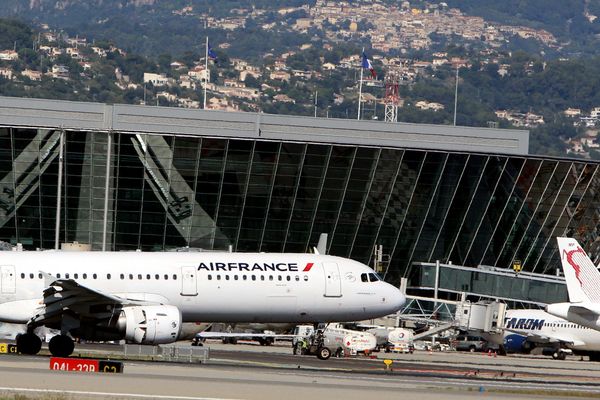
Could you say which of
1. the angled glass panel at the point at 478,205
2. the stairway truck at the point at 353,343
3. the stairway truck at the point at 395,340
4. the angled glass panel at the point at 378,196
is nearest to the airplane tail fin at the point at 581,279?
the stairway truck at the point at 353,343

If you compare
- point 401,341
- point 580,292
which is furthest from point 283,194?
point 580,292

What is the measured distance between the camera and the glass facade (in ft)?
331

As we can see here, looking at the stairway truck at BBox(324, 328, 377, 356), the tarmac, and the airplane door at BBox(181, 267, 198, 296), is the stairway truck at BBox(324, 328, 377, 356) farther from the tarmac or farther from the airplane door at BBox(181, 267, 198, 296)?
the airplane door at BBox(181, 267, 198, 296)

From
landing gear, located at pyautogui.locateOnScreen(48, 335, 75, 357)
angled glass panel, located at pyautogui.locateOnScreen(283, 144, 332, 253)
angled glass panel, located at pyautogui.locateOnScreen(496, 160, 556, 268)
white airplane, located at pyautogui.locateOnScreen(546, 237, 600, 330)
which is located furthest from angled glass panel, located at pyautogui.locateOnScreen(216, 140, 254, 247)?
landing gear, located at pyautogui.locateOnScreen(48, 335, 75, 357)

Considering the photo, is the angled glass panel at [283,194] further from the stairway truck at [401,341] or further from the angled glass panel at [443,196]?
the stairway truck at [401,341]

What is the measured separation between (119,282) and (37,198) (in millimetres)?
46258

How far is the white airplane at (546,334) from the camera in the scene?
95.5 m

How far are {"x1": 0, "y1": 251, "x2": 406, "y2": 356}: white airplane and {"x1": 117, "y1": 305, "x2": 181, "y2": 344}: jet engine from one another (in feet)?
0.12

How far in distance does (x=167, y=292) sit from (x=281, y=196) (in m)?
47.7

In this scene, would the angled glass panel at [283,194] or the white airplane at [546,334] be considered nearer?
the white airplane at [546,334]

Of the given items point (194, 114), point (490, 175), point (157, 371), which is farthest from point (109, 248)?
point (157, 371)

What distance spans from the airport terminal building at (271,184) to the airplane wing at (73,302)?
42.8 metres

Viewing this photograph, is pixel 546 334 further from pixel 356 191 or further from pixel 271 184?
pixel 271 184

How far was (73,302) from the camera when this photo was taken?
53812 millimetres
